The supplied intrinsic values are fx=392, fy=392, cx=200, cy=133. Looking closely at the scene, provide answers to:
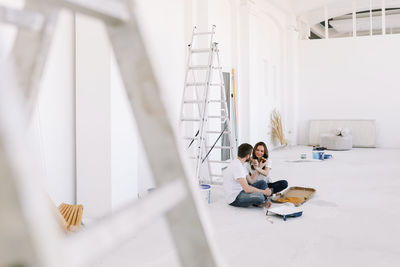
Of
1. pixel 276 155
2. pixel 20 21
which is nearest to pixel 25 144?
pixel 20 21

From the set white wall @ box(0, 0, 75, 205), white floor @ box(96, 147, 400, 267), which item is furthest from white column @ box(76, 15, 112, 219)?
white floor @ box(96, 147, 400, 267)

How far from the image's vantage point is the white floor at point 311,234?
296 centimetres

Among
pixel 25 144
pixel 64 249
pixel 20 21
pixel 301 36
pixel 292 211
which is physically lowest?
pixel 292 211

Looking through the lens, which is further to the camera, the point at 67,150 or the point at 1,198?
the point at 67,150

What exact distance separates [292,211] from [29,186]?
3876 mm

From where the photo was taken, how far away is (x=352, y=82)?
443 inches

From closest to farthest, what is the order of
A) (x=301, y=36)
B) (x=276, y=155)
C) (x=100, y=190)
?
(x=100, y=190) < (x=276, y=155) < (x=301, y=36)

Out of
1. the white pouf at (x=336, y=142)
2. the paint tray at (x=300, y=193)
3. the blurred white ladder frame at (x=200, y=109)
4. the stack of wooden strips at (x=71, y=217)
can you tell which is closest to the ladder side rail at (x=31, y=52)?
the stack of wooden strips at (x=71, y=217)

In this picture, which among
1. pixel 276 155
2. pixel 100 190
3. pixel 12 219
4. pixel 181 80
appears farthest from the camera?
pixel 276 155

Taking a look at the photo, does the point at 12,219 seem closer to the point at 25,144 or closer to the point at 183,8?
the point at 25,144

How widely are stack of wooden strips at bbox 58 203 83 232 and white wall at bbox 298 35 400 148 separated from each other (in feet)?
31.0

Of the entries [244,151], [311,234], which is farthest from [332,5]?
[311,234]

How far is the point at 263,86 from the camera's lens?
9922mm

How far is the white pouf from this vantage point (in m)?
10.2
